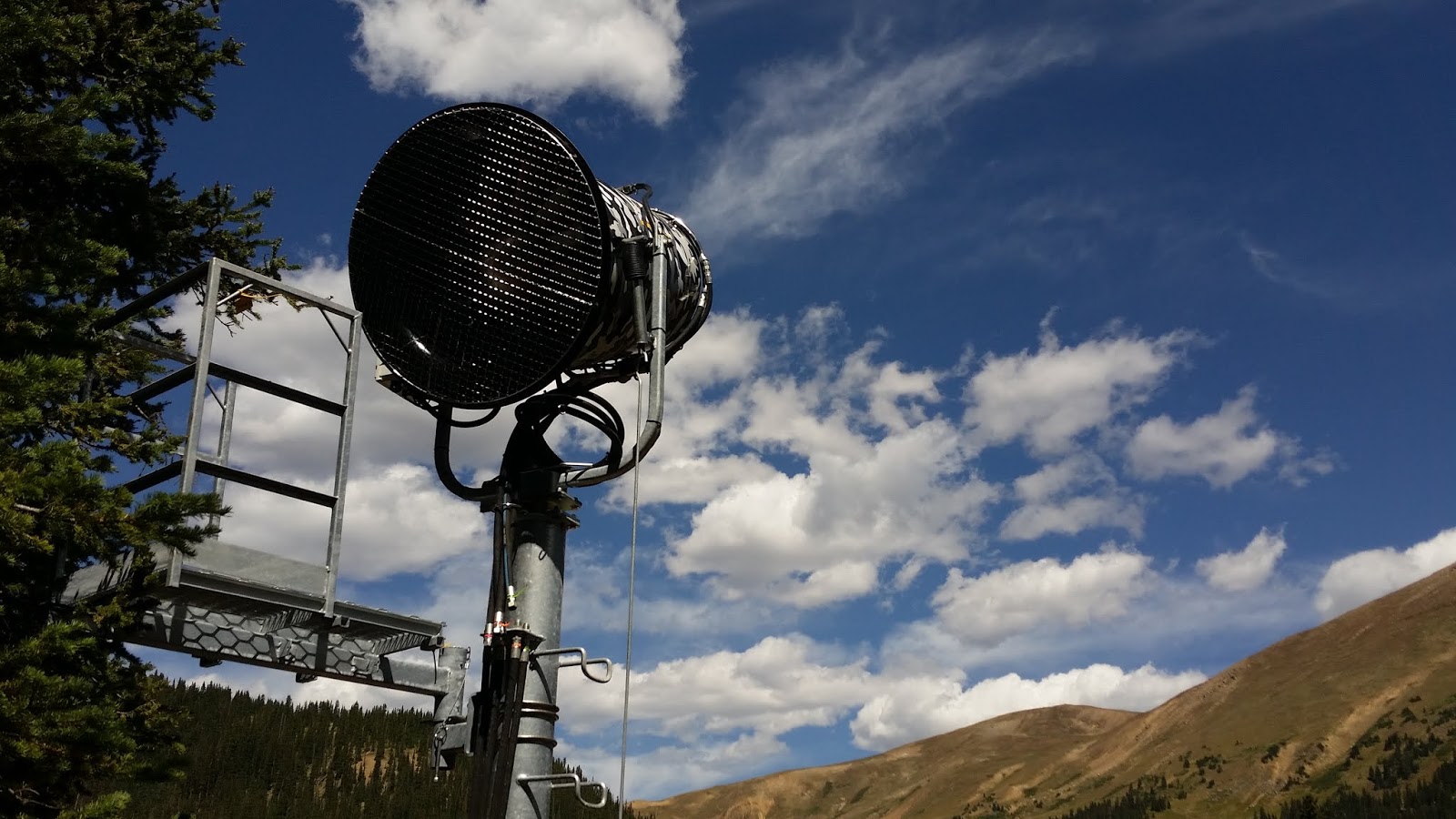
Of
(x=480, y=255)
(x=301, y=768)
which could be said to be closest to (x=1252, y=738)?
(x=301, y=768)

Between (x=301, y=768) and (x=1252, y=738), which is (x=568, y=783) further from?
(x=1252, y=738)

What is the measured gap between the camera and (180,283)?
1090cm

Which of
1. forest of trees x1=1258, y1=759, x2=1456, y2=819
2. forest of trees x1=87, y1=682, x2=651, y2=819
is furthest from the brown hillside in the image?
forest of trees x1=87, y1=682, x2=651, y2=819

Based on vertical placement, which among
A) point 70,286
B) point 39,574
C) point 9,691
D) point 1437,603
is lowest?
point 9,691

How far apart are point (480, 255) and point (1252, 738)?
130023 millimetres

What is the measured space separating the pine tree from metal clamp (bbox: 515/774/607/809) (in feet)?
10.4

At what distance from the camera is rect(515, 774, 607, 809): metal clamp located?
8.78m

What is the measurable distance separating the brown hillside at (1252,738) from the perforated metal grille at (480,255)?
4186 inches

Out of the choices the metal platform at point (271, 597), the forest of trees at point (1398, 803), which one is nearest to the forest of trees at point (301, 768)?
the forest of trees at point (1398, 803)

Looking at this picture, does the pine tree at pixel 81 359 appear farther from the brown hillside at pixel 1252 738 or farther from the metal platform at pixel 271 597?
the brown hillside at pixel 1252 738

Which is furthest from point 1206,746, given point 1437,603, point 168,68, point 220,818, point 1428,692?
point 168,68

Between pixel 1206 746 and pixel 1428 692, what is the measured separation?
22384mm

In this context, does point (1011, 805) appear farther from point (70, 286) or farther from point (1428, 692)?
point (70, 286)

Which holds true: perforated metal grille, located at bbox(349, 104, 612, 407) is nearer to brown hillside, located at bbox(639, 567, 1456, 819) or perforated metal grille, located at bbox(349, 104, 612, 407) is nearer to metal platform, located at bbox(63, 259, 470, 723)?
metal platform, located at bbox(63, 259, 470, 723)
